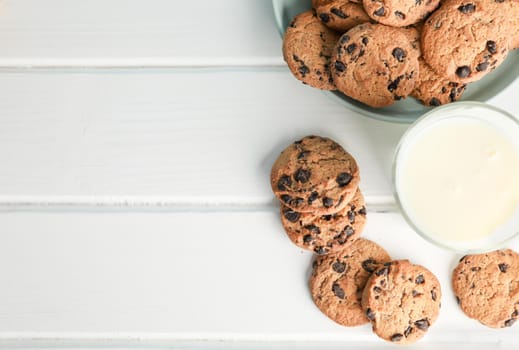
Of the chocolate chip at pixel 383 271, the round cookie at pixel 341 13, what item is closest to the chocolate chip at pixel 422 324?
the chocolate chip at pixel 383 271

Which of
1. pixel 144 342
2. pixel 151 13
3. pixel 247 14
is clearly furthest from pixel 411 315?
pixel 151 13

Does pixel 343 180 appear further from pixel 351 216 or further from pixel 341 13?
pixel 341 13

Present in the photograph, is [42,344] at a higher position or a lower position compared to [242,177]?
lower

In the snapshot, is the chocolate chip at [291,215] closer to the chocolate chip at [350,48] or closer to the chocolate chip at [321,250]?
the chocolate chip at [321,250]

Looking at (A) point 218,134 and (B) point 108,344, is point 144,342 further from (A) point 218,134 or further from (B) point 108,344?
(A) point 218,134

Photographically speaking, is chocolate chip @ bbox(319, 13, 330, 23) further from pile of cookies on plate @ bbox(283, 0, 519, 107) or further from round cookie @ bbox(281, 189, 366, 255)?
→ round cookie @ bbox(281, 189, 366, 255)

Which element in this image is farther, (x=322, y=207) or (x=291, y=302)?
(x=291, y=302)

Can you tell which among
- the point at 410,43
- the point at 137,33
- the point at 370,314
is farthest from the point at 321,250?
the point at 137,33
